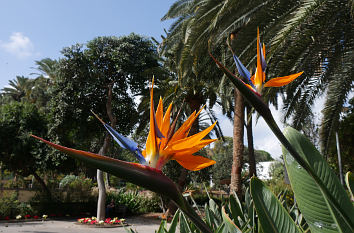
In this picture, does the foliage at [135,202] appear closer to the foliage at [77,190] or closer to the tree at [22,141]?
the foliage at [77,190]

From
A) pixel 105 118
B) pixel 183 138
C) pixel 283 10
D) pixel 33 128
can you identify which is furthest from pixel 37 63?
pixel 183 138

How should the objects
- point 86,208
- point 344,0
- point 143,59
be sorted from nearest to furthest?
point 344,0 < point 143,59 < point 86,208

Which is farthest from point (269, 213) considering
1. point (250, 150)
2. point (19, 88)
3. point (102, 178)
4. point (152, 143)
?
point (19, 88)

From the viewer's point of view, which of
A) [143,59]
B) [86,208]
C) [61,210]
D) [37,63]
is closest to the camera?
[143,59]

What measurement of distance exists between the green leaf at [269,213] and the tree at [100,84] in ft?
36.2

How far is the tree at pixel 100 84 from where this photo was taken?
11711 mm

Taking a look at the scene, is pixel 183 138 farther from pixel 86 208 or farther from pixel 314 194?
pixel 86 208

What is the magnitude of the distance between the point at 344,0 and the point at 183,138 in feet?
17.4

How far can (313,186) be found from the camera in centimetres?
79

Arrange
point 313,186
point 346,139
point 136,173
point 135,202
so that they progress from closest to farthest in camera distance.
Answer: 1. point 136,173
2. point 313,186
3. point 346,139
4. point 135,202

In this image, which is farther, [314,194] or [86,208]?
[86,208]

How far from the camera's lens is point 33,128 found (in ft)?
44.9

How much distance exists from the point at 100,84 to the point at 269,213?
1186 centimetres

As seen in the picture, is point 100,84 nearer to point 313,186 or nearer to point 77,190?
point 77,190
